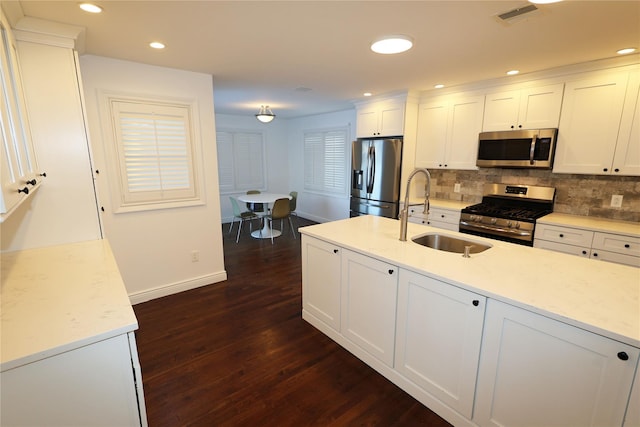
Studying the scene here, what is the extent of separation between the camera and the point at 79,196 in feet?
7.28

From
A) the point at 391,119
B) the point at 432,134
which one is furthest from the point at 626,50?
the point at 391,119

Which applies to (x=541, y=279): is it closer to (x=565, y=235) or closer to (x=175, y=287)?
(x=565, y=235)

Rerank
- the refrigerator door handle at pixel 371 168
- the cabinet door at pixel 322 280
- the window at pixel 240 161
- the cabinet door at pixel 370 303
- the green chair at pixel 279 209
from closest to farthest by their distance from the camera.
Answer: the cabinet door at pixel 370 303 < the cabinet door at pixel 322 280 < the refrigerator door handle at pixel 371 168 < the green chair at pixel 279 209 < the window at pixel 240 161

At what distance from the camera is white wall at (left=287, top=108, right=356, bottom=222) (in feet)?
19.6

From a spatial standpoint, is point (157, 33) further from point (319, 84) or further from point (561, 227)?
point (561, 227)

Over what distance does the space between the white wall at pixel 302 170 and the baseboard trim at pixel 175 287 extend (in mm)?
3221

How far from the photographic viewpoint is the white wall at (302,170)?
598 cm

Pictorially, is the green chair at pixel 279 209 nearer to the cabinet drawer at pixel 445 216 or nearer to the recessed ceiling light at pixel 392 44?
the cabinet drawer at pixel 445 216

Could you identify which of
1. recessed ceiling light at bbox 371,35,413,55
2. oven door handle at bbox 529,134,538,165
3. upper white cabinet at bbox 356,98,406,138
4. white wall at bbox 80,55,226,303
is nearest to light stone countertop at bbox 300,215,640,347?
recessed ceiling light at bbox 371,35,413,55

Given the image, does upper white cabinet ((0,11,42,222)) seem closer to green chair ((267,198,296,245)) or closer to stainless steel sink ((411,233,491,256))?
stainless steel sink ((411,233,491,256))

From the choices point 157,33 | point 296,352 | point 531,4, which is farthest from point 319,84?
point 296,352

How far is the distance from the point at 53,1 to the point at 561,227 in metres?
4.21

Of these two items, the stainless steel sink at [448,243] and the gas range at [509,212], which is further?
the gas range at [509,212]

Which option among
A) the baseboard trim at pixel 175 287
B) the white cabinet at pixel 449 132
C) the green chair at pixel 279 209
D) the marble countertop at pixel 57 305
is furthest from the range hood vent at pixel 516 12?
the green chair at pixel 279 209
